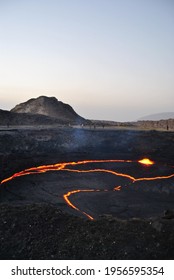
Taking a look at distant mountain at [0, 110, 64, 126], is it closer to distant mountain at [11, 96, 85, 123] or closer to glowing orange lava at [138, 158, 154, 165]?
distant mountain at [11, 96, 85, 123]

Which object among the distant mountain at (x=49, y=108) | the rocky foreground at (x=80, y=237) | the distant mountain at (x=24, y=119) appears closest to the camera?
the rocky foreground at (x=80, y=237)

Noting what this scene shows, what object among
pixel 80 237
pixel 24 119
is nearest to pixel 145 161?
pixel 80 237

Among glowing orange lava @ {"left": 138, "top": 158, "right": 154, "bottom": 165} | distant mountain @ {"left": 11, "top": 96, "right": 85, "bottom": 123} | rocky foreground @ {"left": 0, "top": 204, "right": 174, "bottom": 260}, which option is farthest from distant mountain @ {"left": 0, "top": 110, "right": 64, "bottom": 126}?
rocky foreground @ {"left": 0, "top": 204, "right": 174, "bottom": 260}

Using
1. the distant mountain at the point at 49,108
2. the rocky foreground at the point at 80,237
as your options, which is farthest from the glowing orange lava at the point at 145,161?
the distant mountain at the point at 49,108

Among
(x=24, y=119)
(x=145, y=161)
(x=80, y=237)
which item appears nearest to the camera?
(x=80, y=237)

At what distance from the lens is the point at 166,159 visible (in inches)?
1378

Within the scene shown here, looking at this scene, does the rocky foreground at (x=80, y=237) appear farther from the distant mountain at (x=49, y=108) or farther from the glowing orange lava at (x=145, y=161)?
the distant mountain at (x=49, y=108)

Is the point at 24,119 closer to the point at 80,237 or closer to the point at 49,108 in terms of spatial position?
the point at 49,108

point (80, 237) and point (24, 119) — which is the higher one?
point (24, 119)

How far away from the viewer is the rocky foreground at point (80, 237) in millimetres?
12633

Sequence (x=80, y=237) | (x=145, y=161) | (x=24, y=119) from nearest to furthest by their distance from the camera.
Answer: (x=80, y=237)
(x=145, y=161)
(x=24, y=119)

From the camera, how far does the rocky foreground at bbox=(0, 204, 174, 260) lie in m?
12.6

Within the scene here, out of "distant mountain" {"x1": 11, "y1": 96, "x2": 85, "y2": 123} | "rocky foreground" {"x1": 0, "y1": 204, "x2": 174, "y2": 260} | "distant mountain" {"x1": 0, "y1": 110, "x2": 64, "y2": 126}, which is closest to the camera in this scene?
"rocky foreground" {"x1": 0, "y1": 204, "x2": 174, "y2": 260}

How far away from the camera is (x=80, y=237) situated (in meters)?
13.6
